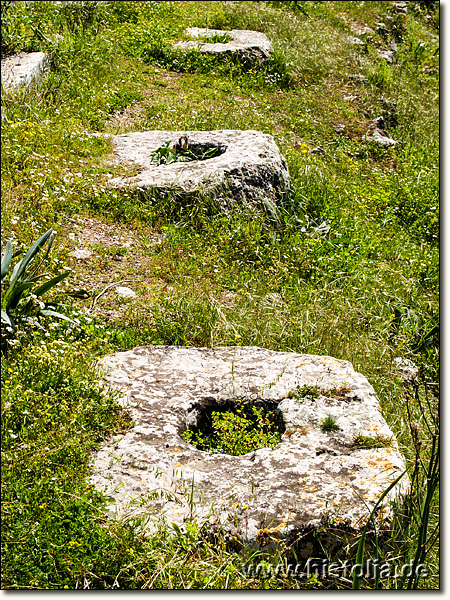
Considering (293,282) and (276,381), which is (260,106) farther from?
(276,381)

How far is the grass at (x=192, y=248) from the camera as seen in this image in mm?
2893

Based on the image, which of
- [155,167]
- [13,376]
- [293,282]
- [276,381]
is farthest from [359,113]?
[13,376]

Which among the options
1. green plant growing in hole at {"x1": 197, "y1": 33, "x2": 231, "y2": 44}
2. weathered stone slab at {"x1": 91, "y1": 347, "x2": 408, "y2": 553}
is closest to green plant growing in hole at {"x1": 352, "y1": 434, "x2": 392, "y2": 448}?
weathered stone slab at {"x1": 91, "y1": 347, "x2": 408, "y2": 553}

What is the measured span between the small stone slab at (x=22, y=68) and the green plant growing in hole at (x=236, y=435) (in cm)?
536

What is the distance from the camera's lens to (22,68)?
750 centimetres

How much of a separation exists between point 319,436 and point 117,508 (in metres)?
1.32

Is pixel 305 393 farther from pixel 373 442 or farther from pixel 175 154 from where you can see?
pixel 175 154

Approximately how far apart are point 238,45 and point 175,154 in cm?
451

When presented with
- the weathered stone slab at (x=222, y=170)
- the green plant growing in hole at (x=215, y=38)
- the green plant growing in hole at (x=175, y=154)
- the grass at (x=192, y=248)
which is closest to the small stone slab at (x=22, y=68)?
the grass at (x=192, y=248)

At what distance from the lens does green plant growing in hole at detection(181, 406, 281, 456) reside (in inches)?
145

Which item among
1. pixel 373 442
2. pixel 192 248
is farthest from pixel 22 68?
pixel 373 442

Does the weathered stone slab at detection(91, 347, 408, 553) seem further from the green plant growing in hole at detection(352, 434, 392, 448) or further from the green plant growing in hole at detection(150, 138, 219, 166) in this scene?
the green plant growing in hole at detection(150, 138, 219, 166)

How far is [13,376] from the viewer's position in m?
3.64

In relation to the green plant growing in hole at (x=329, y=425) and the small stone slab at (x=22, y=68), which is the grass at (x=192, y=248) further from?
the green plant growing in hole at (x=329, y=425)
